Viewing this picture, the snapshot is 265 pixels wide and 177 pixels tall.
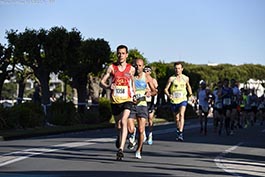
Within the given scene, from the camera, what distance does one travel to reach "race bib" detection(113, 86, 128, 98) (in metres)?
13.2

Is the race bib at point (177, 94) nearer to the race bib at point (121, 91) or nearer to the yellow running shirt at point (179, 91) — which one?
the yellow running shirt at point (179, 91)

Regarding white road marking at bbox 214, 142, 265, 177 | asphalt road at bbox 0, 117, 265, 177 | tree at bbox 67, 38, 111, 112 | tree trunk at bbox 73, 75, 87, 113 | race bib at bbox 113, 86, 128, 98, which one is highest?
tree at bbox 67, 38, 111, 112

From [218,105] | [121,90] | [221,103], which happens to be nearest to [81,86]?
[218,105]

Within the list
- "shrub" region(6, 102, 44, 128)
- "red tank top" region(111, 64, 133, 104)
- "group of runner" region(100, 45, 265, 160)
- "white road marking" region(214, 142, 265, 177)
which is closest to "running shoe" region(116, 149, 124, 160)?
"group of runner" region(100, 45, 265, 160)

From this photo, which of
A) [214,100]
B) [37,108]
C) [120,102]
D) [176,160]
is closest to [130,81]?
A: [120,102]

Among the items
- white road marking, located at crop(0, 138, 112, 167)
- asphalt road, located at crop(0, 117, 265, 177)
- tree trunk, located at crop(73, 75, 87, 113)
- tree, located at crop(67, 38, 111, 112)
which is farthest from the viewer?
tree trunk, located at crop(73, 75, 87, 113)

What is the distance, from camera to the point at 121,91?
13195 mm

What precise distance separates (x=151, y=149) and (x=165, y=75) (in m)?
35.9

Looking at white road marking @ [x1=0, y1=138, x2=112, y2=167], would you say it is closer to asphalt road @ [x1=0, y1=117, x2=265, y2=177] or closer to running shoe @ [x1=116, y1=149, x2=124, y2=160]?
asphalt road @ [x1=0, y1=117, x2=265, y2=177]

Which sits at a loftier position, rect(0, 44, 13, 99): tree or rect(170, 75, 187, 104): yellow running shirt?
rect(0, 44, 13, 99): tree

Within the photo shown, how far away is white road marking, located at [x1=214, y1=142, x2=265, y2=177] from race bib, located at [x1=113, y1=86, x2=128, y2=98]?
2.19m

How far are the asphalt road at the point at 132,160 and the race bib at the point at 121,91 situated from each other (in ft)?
4.12

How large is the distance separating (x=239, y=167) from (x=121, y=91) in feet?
8.60

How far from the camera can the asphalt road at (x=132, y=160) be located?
37.7 feet
